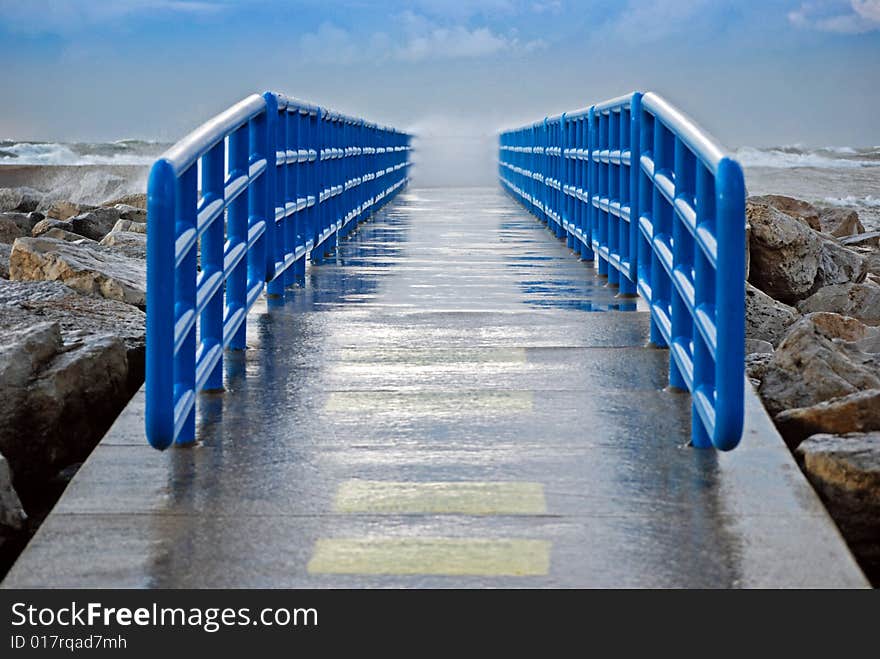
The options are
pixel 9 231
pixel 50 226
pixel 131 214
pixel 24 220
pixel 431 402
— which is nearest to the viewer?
pixel 431 402

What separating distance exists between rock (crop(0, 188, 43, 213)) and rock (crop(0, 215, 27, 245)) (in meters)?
9.96

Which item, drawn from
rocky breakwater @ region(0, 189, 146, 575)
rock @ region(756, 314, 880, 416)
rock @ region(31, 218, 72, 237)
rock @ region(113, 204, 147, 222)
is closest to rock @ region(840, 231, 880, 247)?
rock @ region(113, 204, 147, 222)

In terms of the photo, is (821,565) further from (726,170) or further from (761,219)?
(761,219)

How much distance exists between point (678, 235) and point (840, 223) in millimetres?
19047

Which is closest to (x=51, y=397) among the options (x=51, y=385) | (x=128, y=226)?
(x=51, y=385)

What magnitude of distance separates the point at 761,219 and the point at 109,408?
7522 millimetres

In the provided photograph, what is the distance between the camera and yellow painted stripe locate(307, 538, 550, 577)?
3736mm

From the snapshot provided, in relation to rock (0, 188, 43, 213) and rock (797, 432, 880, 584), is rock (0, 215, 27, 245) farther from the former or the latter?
rock (797, 432, 880, 584)

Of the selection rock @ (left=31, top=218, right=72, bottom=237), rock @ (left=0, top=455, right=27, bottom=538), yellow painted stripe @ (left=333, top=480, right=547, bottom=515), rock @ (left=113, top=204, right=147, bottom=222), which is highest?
rock @ (left=113, top=204, right=147, bottom=222)

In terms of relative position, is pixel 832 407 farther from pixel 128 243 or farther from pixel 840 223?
pixel 840 223

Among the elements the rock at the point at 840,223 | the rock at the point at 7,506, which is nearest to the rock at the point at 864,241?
the rock at the point at 840,223

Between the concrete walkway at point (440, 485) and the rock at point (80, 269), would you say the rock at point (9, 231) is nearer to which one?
the rock at point (80, 269)

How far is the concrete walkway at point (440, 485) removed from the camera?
3.77 m

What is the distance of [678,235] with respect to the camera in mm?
5484
